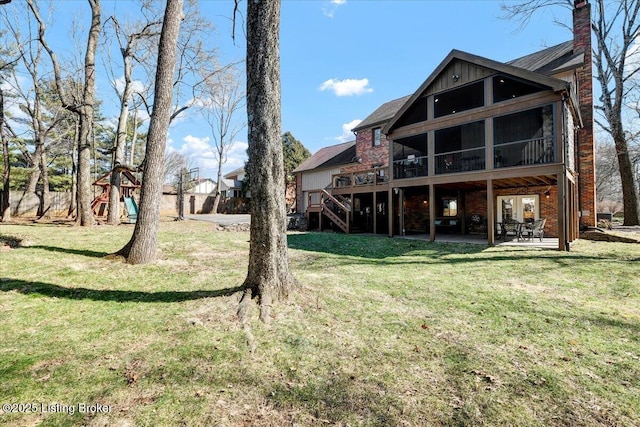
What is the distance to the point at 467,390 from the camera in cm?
245

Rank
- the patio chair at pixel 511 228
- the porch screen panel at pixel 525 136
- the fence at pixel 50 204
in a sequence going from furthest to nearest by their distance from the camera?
1. the fence at pixel 50 204
2. the patio chair at pixel 511 228
3. the porch screen panel at pixel 525 136

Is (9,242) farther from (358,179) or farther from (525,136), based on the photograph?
(525,136)

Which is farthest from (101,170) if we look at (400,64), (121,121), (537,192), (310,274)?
(537,192)

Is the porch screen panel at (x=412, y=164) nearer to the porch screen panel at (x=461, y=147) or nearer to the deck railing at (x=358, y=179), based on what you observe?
the porch screen panel at (x=461, y=147)

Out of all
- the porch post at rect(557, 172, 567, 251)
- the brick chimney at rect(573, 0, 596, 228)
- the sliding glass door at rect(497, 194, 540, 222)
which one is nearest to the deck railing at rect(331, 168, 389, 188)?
the sliding glass door at rect(497, 194, 540, 222)

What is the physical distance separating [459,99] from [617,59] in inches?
487

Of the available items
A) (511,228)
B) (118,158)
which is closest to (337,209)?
(511,228)

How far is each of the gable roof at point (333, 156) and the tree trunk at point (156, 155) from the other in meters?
14.6

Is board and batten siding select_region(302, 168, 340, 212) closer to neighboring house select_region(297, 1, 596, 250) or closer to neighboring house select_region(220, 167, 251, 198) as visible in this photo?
neighboring house select_region(297, 1, 596, 250)

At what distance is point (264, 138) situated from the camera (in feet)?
12.7

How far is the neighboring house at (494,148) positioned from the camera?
32.0 feet

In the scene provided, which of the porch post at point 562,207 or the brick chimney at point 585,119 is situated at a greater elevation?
the brick chimney at point 585,119

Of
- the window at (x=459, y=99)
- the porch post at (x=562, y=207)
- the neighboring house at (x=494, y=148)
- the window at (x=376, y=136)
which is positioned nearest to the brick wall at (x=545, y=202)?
the neighboring house at (x=494, y=148)

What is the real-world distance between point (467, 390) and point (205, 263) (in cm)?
554
